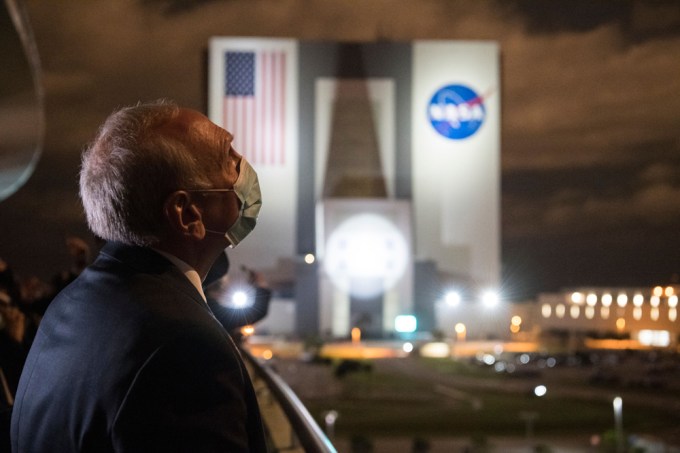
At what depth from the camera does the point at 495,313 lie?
46.7 metres

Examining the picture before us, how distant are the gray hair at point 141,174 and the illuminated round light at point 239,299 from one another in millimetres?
1463

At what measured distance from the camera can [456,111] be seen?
45.8 m

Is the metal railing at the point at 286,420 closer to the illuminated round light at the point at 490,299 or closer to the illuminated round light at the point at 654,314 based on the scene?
the illuminated round light at the point at 490,299

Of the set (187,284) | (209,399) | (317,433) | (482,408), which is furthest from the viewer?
(482,408)

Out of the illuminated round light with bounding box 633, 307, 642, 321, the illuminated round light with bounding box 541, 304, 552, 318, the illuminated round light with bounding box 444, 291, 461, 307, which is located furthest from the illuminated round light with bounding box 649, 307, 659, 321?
the illuminated round light with bounding box 444, 291, 461, 307

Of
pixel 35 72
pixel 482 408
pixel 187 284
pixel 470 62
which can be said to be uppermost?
pixel 470 62

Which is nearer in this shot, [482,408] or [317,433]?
[317,433]

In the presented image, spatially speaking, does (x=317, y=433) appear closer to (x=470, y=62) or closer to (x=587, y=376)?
(x=587, y=376)

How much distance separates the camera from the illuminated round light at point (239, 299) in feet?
9.40

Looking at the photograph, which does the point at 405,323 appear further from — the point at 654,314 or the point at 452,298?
the point at 654,314

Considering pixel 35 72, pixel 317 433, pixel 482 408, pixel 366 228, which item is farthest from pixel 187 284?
pixel 366 228

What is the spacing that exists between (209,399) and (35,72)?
19.6 feet

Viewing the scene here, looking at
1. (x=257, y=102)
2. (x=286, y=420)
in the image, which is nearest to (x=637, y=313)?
(x=257, y=102)

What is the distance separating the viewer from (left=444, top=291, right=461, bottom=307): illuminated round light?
147 ft
